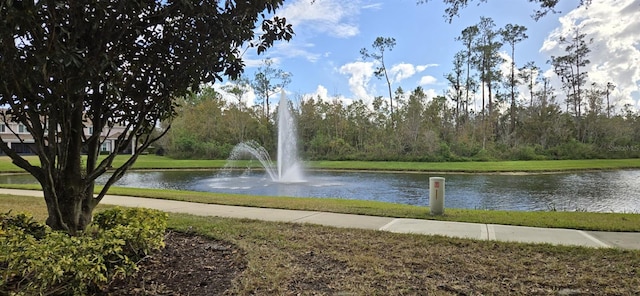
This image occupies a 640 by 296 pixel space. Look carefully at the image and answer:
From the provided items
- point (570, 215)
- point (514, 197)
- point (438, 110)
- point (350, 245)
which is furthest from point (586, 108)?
point (350, 245)

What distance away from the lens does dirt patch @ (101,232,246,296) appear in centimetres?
349

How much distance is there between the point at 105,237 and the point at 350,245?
270 centimetres

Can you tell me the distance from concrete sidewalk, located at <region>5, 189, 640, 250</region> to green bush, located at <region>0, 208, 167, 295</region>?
3.19 metres

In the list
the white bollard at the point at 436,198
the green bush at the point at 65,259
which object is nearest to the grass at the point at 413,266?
the green bush at the point at 65,259

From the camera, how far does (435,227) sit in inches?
244

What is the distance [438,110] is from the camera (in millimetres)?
43719

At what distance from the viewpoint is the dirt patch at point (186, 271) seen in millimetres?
3490

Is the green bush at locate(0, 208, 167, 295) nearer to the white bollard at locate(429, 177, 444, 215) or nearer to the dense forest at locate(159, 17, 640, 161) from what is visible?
the white bollard at locate(429, 177, 444, 215)

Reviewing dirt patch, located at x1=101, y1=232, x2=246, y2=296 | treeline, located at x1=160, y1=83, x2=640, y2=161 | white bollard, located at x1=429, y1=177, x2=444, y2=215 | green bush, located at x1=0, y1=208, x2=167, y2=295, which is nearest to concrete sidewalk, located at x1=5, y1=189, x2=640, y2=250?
white bollard, located at x1=429, y1=177, x2=444, y2=215

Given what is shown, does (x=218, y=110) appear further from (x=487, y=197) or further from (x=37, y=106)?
(x=37, y=106)

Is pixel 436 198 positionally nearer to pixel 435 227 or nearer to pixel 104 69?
pixel 435 227

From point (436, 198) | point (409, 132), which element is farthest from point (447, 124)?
point (436, 198)

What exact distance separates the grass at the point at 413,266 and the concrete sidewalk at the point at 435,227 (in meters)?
0.54

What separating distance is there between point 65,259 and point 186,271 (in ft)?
3.86
